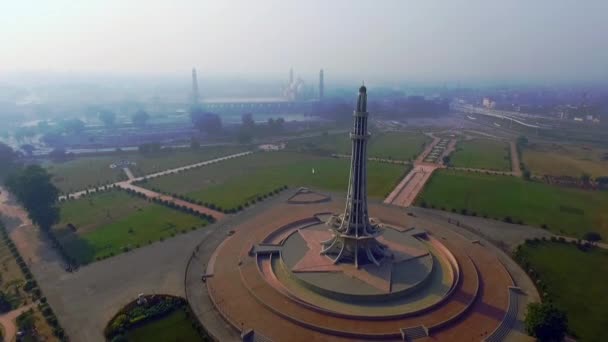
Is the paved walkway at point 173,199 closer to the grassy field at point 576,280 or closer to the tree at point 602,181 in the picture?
the grassy field at point 576,280

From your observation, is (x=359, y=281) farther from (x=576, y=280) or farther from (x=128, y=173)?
(x=128, y=173)

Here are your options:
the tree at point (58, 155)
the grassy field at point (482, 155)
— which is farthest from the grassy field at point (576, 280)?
the tree at point (58, 155)

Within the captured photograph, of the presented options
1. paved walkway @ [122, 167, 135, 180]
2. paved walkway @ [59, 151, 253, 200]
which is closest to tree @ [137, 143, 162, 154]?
paved walkway @ [122, 167, 135, 180]

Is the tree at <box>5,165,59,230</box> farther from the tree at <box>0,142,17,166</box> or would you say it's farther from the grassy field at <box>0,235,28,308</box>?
the tree at <box>0,142,17,166</box>

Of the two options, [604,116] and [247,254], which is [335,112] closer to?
[604,116]

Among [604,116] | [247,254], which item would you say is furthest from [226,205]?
[604,116]

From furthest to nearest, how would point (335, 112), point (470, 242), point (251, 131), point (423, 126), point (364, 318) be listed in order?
point (335, 112) < point (423, 126) < point (251, 131) < point (470, 242) < point (364, 318)
